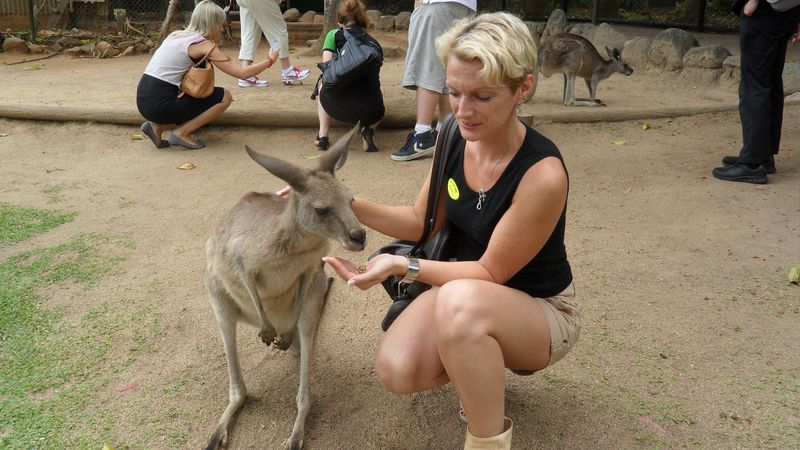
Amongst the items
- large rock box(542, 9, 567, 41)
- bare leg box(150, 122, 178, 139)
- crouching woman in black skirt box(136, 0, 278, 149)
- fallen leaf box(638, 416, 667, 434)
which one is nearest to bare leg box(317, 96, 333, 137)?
crouching woman in black skirt box(136, 0, 278, 149)

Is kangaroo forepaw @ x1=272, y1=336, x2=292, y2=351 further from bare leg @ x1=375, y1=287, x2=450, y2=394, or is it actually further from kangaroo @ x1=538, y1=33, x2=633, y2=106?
kangaroo @ x1=538, y1=33, x2=633, y2=106

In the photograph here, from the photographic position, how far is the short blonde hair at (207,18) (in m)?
5.09

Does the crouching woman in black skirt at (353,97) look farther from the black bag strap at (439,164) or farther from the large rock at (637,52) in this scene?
the large rock at (637,52)

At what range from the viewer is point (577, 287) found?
122 inches

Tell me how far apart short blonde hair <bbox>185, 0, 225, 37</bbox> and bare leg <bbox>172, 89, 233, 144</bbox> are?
19.9 inches

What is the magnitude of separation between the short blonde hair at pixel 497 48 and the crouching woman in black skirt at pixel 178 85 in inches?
147

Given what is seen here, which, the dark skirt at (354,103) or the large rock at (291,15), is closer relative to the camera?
the dark skirt at (354,103)

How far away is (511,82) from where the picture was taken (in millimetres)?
1795

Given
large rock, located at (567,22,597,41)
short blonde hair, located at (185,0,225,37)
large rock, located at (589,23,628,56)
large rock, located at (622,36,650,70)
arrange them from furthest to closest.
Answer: large rock, located at (567,22,597,41) < large rock, located at (589,23,628,56) < large rock, located at (622,36,650,70) < short blonde hair, located at (185,0,225,37)

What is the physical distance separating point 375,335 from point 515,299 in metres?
1.06

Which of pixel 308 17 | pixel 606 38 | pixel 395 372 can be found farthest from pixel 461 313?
pixel 308 17

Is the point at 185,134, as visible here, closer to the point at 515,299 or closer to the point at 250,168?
the point at 250,168

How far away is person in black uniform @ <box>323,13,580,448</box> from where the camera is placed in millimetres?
1764

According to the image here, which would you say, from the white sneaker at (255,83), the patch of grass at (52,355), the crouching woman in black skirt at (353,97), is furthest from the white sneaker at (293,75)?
the patch of grass at (52,355)
